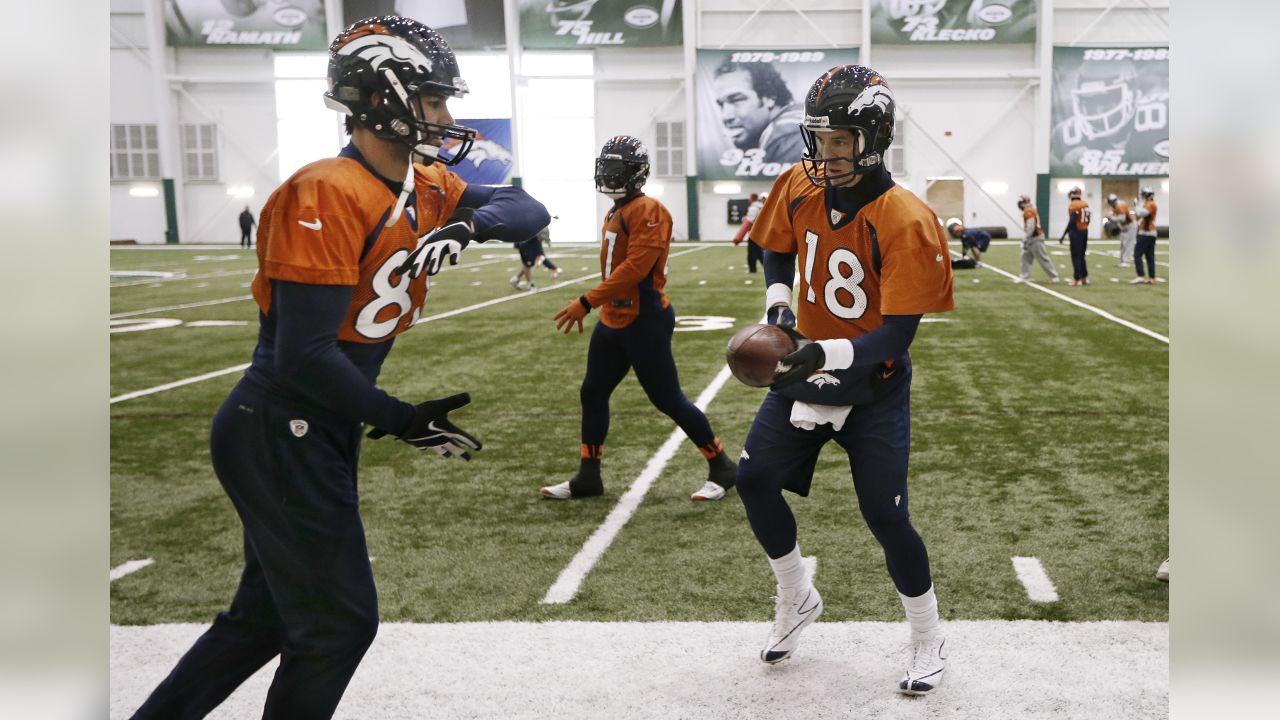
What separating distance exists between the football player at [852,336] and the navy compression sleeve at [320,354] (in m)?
1.37

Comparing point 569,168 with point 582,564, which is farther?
point 569,168

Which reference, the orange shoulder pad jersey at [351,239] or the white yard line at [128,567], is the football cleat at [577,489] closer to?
the white yard line at [128,567]

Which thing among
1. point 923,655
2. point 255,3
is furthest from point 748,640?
point 255,3

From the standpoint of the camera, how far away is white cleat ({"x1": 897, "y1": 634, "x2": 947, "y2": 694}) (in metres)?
3.76

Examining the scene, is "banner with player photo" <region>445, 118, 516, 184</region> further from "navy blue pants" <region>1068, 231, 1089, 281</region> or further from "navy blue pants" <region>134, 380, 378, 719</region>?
"navy blue pants" <region>134, 380, 378, 719</region>

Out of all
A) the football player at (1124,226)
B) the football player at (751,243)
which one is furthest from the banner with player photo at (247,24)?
the football player at (1124,226)

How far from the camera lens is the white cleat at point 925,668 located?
3.76 metres

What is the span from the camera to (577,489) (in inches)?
263

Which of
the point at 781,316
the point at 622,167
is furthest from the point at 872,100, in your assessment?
the point at 622,167

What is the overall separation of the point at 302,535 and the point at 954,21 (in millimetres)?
42069

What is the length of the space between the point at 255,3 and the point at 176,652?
140ft
